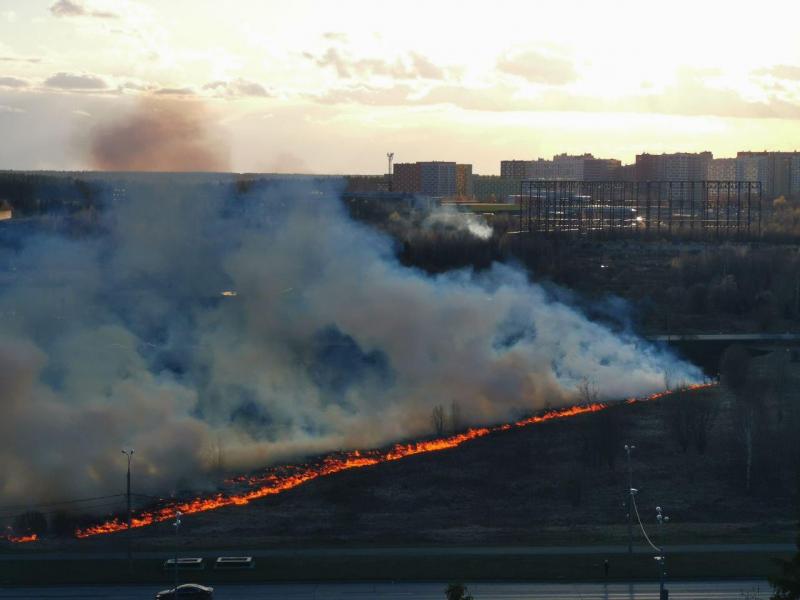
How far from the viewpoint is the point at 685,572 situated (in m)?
21.7

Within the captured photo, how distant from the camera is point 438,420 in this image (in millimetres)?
32469

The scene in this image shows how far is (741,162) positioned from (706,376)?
334 feet

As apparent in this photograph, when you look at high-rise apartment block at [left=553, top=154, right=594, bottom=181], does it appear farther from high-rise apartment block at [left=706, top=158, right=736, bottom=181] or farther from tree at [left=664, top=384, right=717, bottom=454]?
tree at [left=664, top=384, right=717, bottom=454]

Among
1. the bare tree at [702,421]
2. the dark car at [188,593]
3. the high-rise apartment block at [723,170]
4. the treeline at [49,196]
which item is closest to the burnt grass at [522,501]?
the bare tree at [702,421]

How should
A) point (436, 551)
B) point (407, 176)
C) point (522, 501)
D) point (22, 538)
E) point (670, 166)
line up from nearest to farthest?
point (436, 551), point (22, 538), point (522, 501), point (407, 176), point (670, 166)

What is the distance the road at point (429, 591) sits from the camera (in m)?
20.7

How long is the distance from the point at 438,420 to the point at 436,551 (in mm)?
9351

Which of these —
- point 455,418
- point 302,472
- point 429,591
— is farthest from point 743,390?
point 429,591

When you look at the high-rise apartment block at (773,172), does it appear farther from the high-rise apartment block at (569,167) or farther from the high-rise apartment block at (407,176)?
the high-rise apartment block at (407,176)

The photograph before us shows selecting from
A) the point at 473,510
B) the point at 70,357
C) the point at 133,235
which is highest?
the point at 133,235

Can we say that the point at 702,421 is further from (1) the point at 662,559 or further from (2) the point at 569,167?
(2) the point at 569,167

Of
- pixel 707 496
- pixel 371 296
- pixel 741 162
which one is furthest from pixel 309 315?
pixel 741 162

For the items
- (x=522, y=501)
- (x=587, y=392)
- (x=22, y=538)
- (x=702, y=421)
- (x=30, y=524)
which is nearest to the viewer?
(x=22, y=538)

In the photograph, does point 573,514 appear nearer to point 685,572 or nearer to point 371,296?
point 685,572
